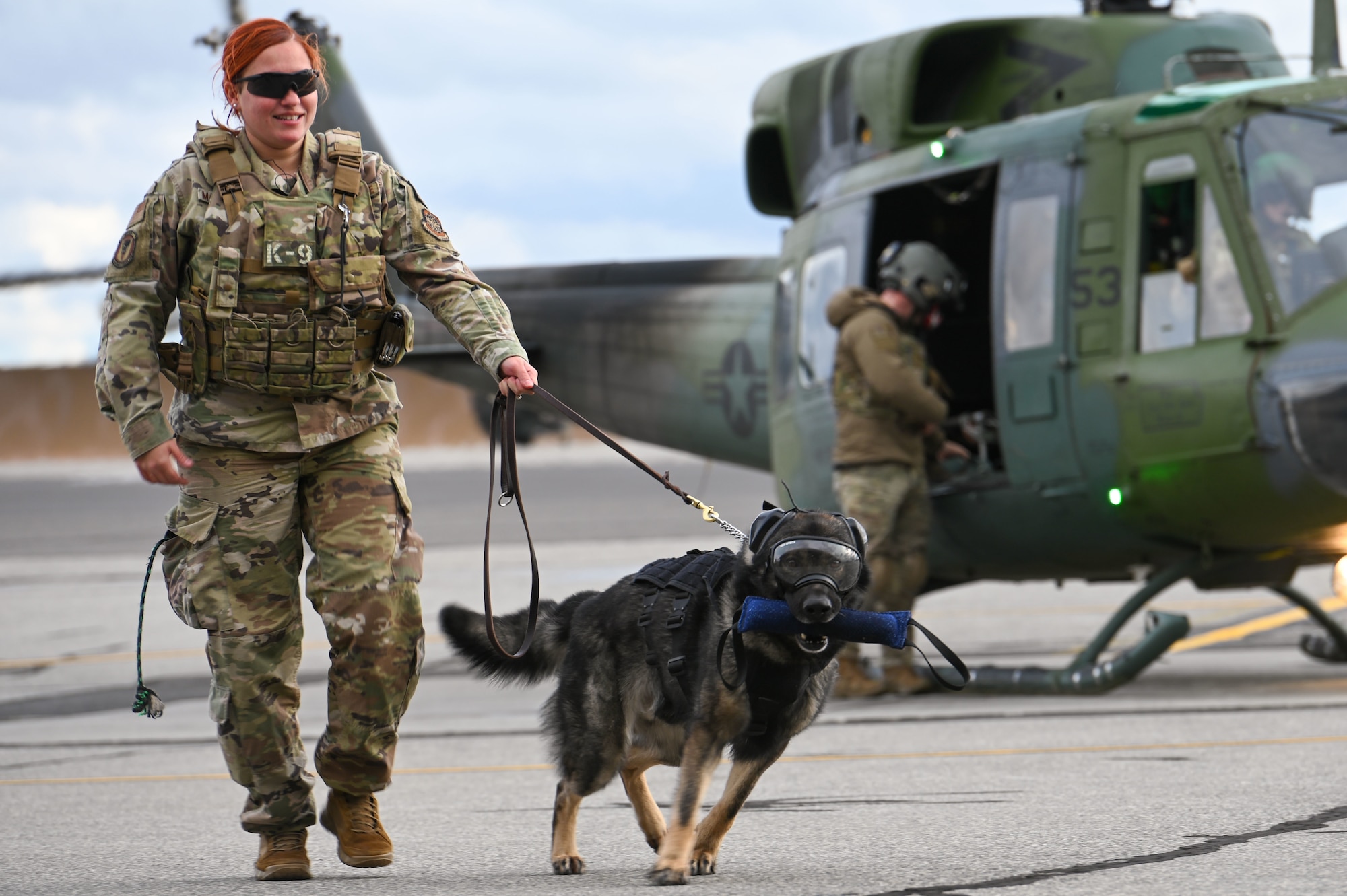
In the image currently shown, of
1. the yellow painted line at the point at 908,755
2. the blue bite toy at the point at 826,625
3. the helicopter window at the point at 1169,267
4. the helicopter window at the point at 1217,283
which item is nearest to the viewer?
the blue bite toy at the point at 826,625

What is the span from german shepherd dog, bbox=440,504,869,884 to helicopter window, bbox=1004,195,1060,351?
4271mm

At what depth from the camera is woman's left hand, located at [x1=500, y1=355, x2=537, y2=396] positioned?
4.22 meters

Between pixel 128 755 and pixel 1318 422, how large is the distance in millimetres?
5150

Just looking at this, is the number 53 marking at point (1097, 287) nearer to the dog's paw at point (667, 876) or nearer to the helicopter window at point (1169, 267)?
the helicopter window at point (1169, 267)

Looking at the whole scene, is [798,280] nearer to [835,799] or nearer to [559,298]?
[559,298]

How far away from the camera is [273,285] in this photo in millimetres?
4320

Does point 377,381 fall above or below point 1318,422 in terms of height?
above

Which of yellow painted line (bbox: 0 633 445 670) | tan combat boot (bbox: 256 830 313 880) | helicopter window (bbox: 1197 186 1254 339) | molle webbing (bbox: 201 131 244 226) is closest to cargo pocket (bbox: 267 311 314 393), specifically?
molle webbing (bbox: 201 131 244 226)

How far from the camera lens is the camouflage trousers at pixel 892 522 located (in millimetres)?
8398

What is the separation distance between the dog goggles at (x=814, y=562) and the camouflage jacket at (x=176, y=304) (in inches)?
34.1

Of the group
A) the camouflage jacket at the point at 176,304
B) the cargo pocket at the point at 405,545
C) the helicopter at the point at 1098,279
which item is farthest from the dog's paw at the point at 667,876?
the helicopter at the point at 1098,279

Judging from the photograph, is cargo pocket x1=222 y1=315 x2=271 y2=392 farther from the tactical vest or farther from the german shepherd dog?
the german shepherd dog

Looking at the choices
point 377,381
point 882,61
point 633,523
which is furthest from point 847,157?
point 633,523

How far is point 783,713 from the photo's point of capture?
4109mm
